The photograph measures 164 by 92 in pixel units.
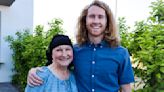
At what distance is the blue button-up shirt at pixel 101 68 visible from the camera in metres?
2.44

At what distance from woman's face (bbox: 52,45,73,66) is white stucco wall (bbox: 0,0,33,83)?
8.31 metres

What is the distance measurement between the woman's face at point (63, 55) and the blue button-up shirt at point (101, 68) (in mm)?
93

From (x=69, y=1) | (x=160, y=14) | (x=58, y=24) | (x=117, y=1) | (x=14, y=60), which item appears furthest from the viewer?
(x=117, y=1)

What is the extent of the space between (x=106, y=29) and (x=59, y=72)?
502 millimetres

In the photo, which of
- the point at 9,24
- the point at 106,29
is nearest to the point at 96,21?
the point at 106,29

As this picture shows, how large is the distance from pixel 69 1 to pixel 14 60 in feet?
11.7

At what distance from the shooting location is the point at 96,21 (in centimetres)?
238

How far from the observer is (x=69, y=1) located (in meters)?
12.4

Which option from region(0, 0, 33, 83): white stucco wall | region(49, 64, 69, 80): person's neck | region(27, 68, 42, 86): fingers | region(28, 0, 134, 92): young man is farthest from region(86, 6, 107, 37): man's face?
region(0, 0, 33, 83): white stucco wall

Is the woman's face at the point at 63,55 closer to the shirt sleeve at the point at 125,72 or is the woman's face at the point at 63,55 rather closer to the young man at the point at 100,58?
the young man at the point at 100,58

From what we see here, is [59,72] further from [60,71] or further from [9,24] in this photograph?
[9,24]

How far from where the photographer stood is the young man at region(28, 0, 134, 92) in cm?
243

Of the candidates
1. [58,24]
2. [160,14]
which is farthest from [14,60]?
[160,14]

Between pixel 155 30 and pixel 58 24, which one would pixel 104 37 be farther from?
pixel 58 24
